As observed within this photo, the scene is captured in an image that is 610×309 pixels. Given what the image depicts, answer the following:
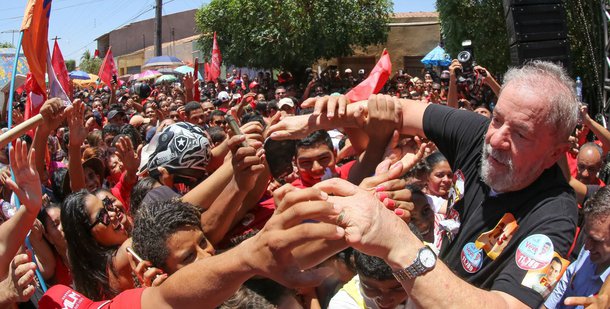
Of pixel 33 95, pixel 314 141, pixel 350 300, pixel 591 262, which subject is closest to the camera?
pixel 350 300

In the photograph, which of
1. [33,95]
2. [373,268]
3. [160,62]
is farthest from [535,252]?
[160,62]

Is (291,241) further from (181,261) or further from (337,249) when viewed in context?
(181,261)

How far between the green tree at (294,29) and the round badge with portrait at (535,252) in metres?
18.3

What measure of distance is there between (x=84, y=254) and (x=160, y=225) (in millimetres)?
1105

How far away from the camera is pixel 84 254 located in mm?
3201

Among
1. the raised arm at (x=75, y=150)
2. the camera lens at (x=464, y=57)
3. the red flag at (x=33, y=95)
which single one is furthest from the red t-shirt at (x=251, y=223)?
the camera lens at (x=464, y=57)

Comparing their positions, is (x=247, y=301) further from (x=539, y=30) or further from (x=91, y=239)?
(x=539, y=30)

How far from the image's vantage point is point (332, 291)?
2699mm

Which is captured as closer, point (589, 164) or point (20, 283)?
point (20, 283)

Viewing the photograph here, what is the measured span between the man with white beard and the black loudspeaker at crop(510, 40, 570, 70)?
5.16m

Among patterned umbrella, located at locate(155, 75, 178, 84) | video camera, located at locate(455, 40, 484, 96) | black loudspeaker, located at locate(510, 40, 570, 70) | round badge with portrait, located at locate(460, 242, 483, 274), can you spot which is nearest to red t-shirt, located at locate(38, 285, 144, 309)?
round badge with portrait, located at locate(460, 242, 483, 274)

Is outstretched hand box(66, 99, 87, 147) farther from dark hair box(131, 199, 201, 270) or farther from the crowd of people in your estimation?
dark hair box(131, 199, 201, 270)

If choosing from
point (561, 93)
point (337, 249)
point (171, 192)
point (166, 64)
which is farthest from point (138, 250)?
point (166, 64)

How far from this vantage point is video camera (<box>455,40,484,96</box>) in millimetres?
6129
